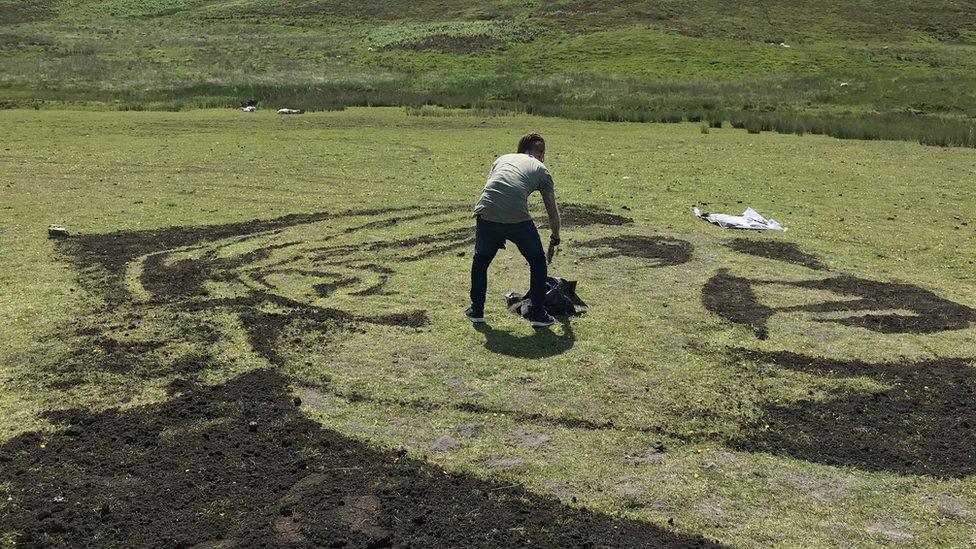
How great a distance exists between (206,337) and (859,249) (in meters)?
9.85

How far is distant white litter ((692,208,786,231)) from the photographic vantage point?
14.2m

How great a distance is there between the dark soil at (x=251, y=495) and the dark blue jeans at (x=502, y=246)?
2.95m

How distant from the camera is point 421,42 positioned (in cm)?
7281

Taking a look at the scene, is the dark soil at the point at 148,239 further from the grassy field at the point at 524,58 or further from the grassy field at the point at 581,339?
the grassy field at the point at 524,58

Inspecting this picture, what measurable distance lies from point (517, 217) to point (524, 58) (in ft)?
191

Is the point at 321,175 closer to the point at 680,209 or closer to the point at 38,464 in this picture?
the point at 680,209

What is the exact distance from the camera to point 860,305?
9.98 metres

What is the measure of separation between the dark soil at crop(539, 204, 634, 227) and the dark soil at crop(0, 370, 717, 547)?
8737 millimetres

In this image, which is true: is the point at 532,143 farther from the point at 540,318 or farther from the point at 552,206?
the point at 540,318

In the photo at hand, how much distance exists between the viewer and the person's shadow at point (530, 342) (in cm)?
819

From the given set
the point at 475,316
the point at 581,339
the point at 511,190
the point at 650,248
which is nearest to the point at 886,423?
the point at 581,339

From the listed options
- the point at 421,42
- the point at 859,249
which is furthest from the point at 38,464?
the point at 421,42

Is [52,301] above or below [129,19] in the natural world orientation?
below

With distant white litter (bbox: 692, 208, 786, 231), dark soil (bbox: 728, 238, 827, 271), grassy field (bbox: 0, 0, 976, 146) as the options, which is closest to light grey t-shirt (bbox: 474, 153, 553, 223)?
dark soil (bbox: 728, 238, 827, 271)
